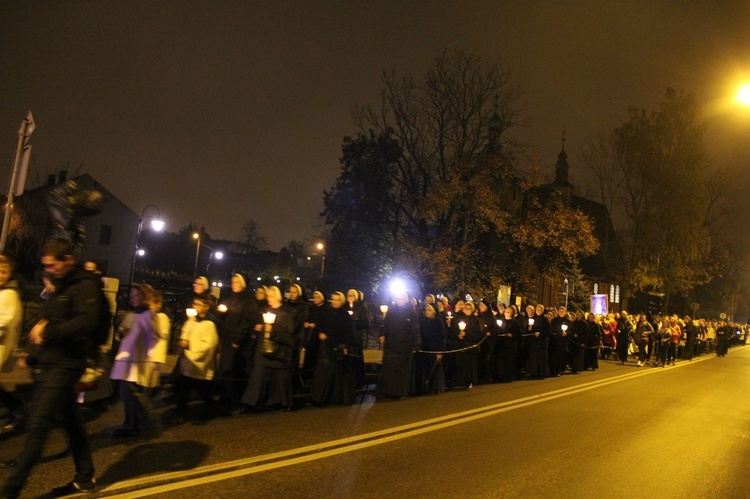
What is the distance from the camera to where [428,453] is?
7.25 metres

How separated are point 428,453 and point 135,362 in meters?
3.55

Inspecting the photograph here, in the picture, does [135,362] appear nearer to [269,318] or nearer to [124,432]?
[124,432]

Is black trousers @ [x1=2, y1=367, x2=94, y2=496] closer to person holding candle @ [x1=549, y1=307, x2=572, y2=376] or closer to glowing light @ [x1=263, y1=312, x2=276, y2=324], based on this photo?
glowing light @ [x1=263, y1=312, x2=276, y2=324]

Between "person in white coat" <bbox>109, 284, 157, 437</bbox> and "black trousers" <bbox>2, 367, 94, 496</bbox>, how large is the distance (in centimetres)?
198

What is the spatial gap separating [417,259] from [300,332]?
1909 cm

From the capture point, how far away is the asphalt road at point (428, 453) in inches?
225

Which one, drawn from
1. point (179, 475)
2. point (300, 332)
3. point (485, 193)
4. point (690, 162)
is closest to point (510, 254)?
point (485, 193)

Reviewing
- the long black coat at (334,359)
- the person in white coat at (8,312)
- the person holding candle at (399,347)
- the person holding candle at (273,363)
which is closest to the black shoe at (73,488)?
the person in white coat at (8,312)

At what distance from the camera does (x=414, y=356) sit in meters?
12.0

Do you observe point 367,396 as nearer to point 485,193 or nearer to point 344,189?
point 485,193

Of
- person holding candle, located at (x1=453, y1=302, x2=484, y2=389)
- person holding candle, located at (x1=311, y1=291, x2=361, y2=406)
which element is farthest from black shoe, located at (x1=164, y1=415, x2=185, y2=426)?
person holding candle, located at (x1=453, y1=302, x2=484, y2=389)

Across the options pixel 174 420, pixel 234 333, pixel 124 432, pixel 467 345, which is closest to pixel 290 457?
pixel 124 432

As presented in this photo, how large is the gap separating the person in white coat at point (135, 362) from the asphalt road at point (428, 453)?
273 mm

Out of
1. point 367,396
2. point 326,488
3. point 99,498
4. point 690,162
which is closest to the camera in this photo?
point 99,498
